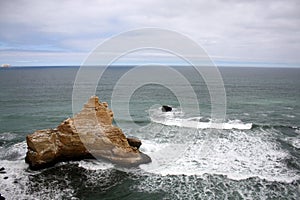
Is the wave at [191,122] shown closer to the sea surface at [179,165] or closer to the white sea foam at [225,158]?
the sea surface at [179,165]

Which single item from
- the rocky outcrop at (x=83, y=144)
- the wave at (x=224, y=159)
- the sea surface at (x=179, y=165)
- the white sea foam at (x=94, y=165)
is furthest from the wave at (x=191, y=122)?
the white sea foam at (x=94, y=165)

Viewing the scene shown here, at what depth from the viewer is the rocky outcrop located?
21.9 meters

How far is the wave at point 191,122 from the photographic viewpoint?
34.4 m

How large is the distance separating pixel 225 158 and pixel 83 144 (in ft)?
42.2

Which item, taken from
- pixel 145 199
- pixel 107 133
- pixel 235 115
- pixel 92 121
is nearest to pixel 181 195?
pixel 145 199

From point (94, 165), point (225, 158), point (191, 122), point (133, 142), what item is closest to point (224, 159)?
point (225, 158)

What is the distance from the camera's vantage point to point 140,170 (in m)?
21.8

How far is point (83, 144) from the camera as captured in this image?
2281 centimetres

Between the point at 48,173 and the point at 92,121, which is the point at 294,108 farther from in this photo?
the point at 48,173

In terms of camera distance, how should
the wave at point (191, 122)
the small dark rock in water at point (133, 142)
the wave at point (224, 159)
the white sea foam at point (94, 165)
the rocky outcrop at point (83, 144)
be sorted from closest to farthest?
the wave at point (224, 159), the rocky outcrop at point (83, 144), the white sea foam at point (94, 165), the small dark rock in water at point (133, 142), the wave at point (191, 122)

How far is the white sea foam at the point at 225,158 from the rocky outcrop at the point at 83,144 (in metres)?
2.24

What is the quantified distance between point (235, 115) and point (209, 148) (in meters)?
16.6

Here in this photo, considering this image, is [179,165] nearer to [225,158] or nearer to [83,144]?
[225,158]

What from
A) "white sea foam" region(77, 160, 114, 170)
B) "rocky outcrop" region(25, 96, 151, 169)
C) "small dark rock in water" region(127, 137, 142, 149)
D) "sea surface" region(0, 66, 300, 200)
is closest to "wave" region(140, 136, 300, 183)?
"sea surface" region(0, 66, 300, 200)
